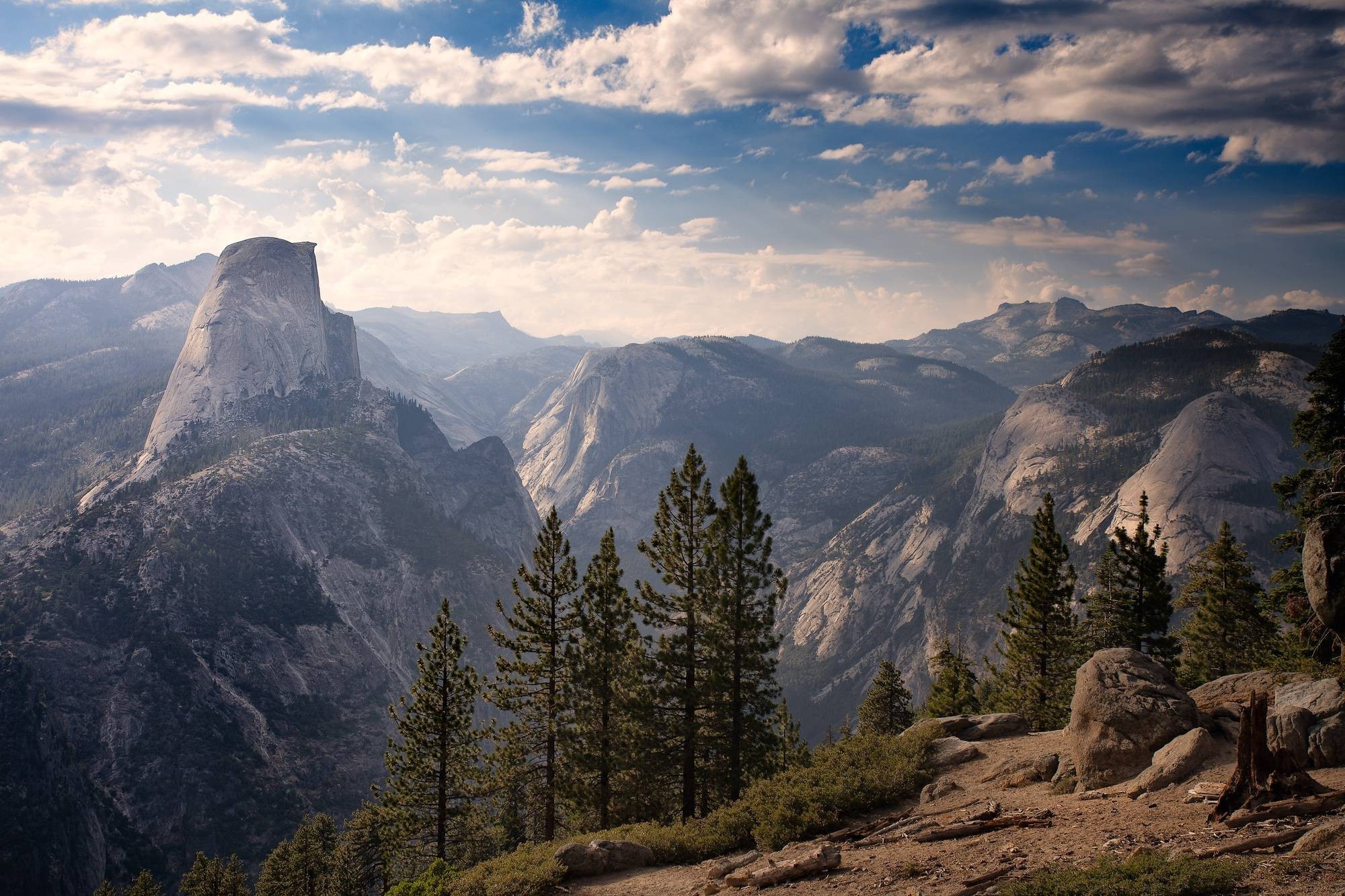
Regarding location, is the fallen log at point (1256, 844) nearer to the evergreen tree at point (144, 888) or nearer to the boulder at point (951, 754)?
the boulder at point (951, 754)

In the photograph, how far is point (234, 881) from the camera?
62875mm

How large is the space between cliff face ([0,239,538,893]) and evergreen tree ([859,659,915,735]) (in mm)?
81829

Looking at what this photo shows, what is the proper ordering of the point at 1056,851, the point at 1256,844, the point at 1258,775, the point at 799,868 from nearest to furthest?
the point at 1256,844 → the point at 1258,775 → the point at 1056,851 → the point at 799,868

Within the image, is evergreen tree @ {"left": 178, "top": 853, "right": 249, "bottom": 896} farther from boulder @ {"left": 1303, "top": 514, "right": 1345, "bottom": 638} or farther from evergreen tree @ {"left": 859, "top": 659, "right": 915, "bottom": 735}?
boulder @ {"left": 1303, "top": 514, "right": 1345, "bottom": 638}

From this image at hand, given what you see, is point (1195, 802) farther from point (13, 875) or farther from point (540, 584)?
point (13, 875)

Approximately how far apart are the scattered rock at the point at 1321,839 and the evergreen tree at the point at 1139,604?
31163mm

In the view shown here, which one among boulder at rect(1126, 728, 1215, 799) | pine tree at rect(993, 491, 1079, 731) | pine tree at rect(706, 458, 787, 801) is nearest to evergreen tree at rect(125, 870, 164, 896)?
pine tree at rect(706, 458, 787, 801)

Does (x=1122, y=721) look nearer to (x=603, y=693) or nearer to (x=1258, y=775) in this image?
(x=1258, y=775)

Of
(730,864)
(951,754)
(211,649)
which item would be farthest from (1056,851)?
(211,649)

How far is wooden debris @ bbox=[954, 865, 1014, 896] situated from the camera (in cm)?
1628

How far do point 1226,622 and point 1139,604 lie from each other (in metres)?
7.14

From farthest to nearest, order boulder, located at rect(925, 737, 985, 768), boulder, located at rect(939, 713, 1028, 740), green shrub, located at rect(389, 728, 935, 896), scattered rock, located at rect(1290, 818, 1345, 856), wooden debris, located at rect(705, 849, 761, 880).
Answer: boulder, located at rect(939, 713, 1028, 740)
boulder, located at rect(925, 737, 985, 768)
green shrub, located at rect(389, 728, 935, 896)
wooden debris, located at rect(705, 849, 761, 880)
scattered rock, located at rect(1290, 818, 1345, 856)

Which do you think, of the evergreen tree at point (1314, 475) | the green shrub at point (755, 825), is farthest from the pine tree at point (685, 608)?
the evergreen tree at point (1314, 475)

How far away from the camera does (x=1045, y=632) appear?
148 ft
